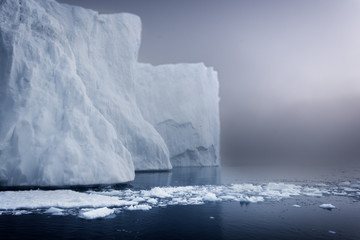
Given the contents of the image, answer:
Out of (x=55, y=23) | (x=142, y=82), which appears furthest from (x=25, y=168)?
(x=142, y=82)

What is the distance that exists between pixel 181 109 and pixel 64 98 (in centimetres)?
3511

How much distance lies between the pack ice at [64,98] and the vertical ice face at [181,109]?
15.7 m

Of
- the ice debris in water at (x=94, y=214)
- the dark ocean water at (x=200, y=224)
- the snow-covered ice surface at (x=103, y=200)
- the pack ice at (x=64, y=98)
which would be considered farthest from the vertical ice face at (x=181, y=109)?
the ice debris in water at (x=94, y=214)

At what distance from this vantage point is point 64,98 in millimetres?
22672

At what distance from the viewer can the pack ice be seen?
19375 millimetres

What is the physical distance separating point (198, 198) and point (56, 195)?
26.8 feet

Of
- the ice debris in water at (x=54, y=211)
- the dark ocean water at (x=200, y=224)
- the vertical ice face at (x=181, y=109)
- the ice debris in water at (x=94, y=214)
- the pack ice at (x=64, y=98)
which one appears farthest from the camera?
the vertical ice face at (x=181, y=109)

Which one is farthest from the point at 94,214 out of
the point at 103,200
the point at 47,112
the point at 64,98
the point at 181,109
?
the point at 181,109

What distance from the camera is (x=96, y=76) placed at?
103 ft

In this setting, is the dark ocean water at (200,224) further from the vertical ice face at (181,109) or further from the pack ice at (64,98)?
the vertical ice face at (181,109)

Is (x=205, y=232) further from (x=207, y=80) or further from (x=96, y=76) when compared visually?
(x=207, y=80)

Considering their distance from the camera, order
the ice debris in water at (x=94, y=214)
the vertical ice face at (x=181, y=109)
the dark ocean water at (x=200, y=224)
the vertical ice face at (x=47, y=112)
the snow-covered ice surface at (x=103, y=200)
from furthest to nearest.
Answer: the vertical ice face at (x=181, y=109), the vertical ice face at (x=47, y=112), the snow-covered ice surface at (x=103, y=200), the ice debris in water at (x=94, y=214), the dark ocean water at (x=200, y=224)

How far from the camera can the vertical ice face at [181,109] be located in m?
54.4

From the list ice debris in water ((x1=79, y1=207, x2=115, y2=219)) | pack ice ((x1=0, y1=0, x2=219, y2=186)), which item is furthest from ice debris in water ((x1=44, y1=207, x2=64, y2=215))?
pack ice ((x1=0, y1=0, x2=219, y2=186))
